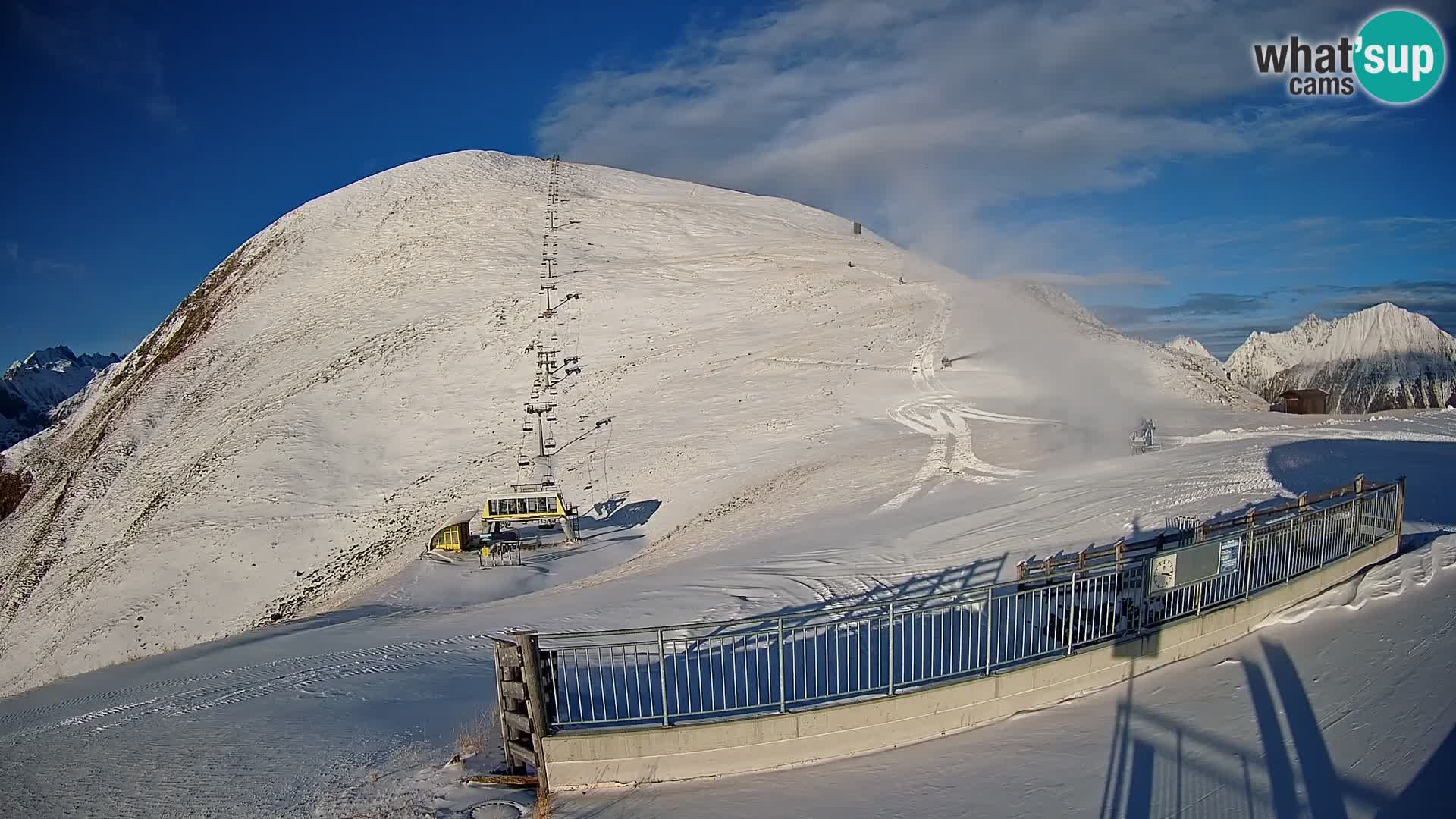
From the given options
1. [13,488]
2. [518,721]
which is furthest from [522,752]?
[13,488]

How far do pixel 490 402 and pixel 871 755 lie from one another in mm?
39654

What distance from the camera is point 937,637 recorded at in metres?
12.6

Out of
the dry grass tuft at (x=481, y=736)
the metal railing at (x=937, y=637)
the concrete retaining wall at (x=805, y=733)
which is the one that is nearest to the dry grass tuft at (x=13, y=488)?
the dry grass tuft at (x=481, y=736)

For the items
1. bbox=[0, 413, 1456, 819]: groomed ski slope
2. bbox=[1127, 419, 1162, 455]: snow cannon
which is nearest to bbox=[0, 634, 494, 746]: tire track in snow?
bbox=[0, 413, 1456, 819]: groomed ski slope

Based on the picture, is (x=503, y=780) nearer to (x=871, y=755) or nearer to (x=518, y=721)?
(x=518, y=721)

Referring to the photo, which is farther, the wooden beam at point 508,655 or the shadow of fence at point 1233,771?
the wooden beam at point 508,655

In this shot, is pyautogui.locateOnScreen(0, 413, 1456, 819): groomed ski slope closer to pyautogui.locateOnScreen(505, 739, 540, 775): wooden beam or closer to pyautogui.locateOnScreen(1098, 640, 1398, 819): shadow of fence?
pyautogui.locateOnScreen(1098, 640, 1398, 819): shadow of fence

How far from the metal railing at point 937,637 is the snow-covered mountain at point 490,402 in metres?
13.1

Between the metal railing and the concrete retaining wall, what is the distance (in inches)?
10.5

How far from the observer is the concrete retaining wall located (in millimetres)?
8219

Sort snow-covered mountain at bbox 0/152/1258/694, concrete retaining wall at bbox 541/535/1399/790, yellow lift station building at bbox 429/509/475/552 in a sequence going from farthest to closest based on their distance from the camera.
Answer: snow-covered mountain at bbox 0/152/1258/694
yellow lift station building at bbox 429/509/475/552
concrete retaining wall at bbox 541/535/1399/790

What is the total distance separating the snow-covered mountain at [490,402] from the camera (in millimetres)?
30984

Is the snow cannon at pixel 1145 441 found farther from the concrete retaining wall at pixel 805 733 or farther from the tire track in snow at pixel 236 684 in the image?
the tire track in snow at pixel 236 684

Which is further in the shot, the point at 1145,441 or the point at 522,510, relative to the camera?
the point at 522,510
